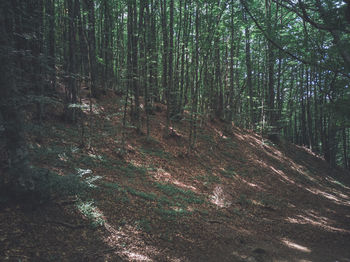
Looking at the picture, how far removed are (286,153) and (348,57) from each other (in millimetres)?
15172

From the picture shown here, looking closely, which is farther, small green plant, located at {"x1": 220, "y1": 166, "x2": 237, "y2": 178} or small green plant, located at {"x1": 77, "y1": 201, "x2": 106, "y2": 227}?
small green plant, located at {"x1": 220, "y1": 166, "x2": 237, "y2": 178}

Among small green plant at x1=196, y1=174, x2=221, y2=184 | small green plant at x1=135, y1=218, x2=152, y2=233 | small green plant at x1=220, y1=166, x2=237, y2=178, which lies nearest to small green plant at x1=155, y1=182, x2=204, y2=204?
small green plant at x1=196, y1=174, x2=221, y2=184

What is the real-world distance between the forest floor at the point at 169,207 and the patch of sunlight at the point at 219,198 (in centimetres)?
4

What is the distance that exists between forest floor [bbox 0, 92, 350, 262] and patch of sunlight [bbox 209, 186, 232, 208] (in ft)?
0.15

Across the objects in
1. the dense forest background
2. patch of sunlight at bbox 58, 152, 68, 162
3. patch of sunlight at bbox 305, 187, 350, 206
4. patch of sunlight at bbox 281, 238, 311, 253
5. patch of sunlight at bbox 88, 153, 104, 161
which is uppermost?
the dense forest background

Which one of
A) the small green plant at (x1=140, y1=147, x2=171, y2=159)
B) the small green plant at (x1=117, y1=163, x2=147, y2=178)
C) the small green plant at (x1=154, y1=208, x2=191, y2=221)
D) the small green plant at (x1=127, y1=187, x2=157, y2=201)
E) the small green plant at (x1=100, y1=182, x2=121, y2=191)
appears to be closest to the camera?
the small green plant at (x1=154, y1=208, x2=191, y2=221)

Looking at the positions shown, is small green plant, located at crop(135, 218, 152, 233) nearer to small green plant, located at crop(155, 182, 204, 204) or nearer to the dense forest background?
small green plant, located at crop(155, 182, 204, 204)

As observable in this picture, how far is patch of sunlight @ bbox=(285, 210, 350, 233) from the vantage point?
7409mm

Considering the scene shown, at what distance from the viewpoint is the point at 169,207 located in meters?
6.51

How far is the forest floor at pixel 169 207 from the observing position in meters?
4.06

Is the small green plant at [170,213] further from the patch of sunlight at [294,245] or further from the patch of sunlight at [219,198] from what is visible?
the patch of sunlight at [294,245]

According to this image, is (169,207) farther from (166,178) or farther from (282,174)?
(282,174)

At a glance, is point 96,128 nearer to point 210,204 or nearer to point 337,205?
point 210,204

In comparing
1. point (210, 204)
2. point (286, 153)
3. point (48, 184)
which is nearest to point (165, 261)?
point (48, 184)
